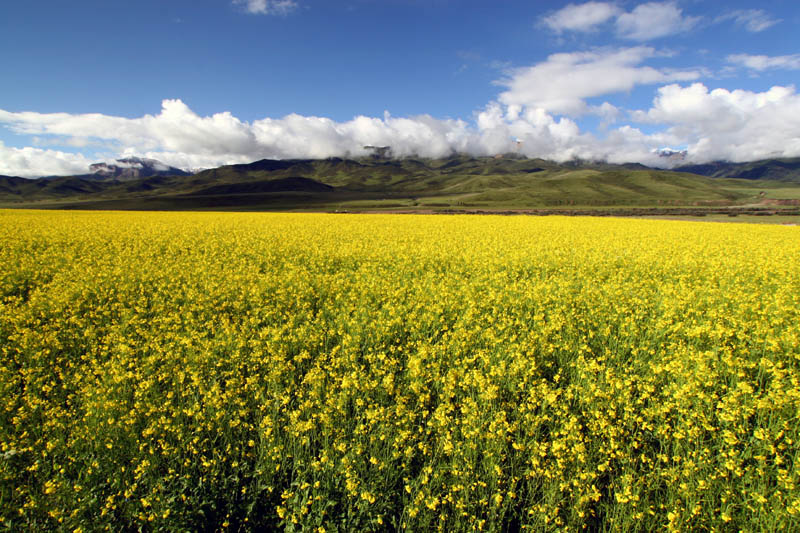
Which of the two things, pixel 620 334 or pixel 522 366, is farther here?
pixel 620 334

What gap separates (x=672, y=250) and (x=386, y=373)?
18391mm

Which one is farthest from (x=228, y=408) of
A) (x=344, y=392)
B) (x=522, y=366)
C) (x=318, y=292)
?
(x=318, y=292)

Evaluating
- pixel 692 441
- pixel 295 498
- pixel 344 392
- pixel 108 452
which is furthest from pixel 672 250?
pixel 108 452

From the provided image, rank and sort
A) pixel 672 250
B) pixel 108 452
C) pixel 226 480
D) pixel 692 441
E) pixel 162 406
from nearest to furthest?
pixel 226 480
pixel 108 452
pixel 692 441
pixel 162 406
pixel 672 250

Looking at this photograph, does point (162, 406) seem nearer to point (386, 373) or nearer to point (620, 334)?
point (386, 373)

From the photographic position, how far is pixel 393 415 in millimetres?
4730

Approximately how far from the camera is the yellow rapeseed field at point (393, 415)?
3564 millimetres

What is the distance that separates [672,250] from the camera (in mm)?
17812

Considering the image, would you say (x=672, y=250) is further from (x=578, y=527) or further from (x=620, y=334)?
(x=578, y=527)

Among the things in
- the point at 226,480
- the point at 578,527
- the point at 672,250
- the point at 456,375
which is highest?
the point at 672,250

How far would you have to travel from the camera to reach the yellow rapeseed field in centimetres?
356

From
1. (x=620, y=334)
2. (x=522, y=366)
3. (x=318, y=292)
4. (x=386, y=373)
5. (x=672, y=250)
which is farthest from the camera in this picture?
(x=672, y=250)

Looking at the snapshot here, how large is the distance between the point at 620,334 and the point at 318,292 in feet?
24.4

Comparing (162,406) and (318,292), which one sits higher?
(318,292)
